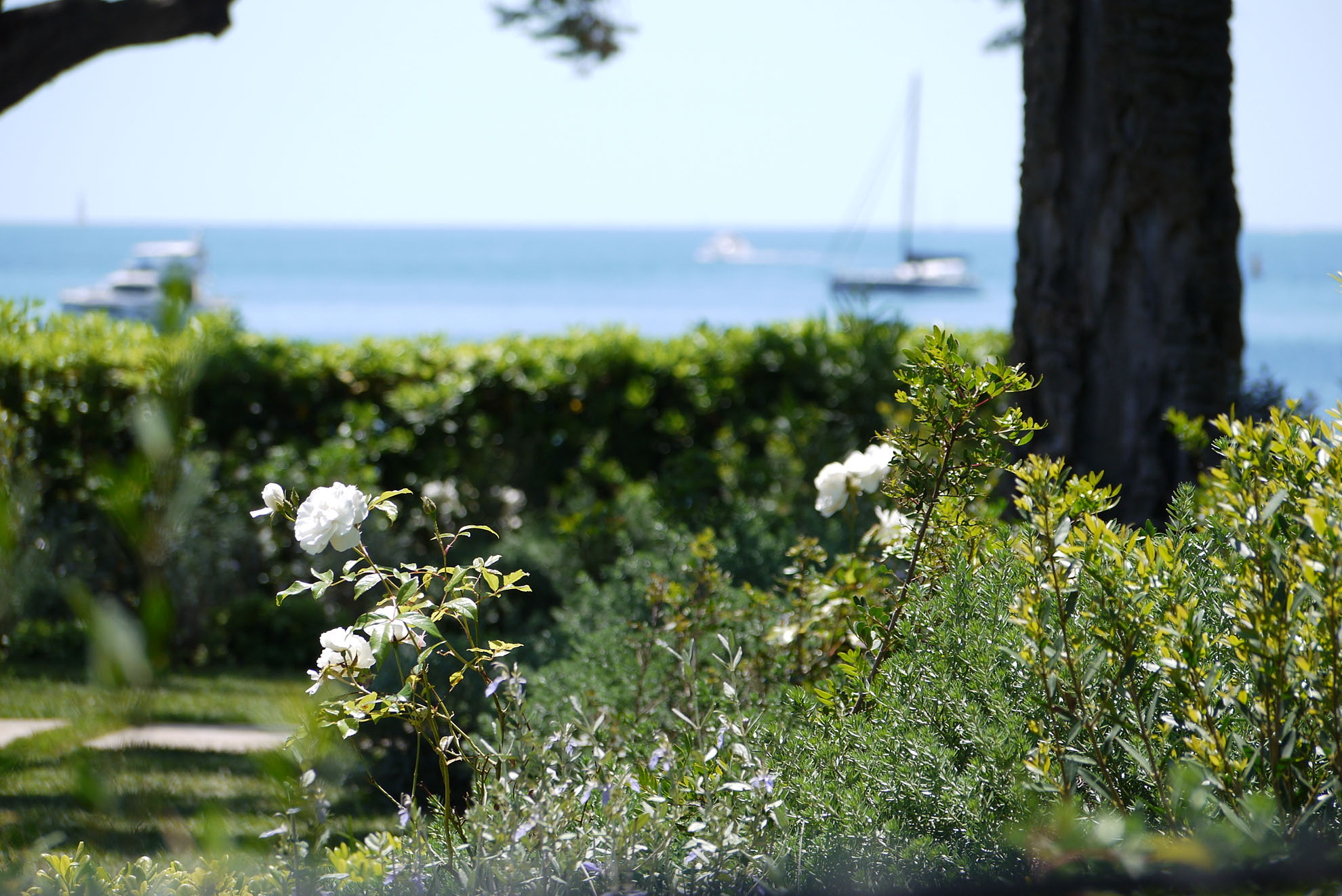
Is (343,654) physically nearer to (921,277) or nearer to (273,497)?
(273,497)

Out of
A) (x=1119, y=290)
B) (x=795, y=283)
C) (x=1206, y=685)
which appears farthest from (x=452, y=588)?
(x=795, y=283)

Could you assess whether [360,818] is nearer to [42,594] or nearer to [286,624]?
[286,624]

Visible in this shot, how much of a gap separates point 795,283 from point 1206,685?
83925 millimetres

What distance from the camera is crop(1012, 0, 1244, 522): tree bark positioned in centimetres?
395

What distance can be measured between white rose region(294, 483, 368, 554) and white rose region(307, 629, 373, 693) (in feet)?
0.62

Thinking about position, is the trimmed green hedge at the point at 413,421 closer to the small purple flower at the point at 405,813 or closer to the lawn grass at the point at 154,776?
the lawn grass at the point at 154,776

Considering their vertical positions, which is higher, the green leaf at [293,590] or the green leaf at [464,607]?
the green leaf at [293,590]

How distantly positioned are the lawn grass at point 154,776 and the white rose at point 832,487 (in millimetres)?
1479

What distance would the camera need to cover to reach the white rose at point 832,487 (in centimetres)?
285

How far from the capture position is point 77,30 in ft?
13.6

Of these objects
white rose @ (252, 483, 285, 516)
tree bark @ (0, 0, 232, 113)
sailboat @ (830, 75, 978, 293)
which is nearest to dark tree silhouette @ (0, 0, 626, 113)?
tree bark @ (0, 0, 232, 113)

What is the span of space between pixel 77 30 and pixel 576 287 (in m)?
72.0

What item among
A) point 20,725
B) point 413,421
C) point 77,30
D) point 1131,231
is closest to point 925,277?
point 413,421

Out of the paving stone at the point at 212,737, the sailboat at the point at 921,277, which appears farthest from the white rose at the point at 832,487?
the sailboat at the point at 921,277
